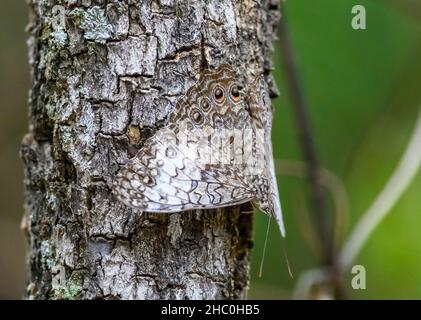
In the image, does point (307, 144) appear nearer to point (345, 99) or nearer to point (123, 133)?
point (345, 99)

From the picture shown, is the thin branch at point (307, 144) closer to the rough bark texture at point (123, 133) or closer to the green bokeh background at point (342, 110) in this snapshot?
the green bokeh background at point (342, 110)

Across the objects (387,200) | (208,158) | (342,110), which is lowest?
(387,200)

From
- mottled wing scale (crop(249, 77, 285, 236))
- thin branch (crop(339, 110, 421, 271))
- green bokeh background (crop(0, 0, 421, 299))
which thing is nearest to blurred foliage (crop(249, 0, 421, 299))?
green bokeh background (crop(0, 0, 421, 299))

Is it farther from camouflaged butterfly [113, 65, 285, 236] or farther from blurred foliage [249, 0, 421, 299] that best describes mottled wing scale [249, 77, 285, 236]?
blurred foliage [249, 0, 421, 299]

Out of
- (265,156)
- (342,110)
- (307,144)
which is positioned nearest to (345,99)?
(342,110)

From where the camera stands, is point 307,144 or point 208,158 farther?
point 307,144

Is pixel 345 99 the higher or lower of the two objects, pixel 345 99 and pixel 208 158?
the higher

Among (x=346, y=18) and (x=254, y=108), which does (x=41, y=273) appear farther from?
(x=346, y=18)

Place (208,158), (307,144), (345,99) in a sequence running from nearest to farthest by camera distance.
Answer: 1. (208,158)
2. (307,144)
3. (345,99)

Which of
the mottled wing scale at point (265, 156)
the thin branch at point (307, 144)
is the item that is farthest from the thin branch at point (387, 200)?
the mottled wing scale at point (265, 156)
